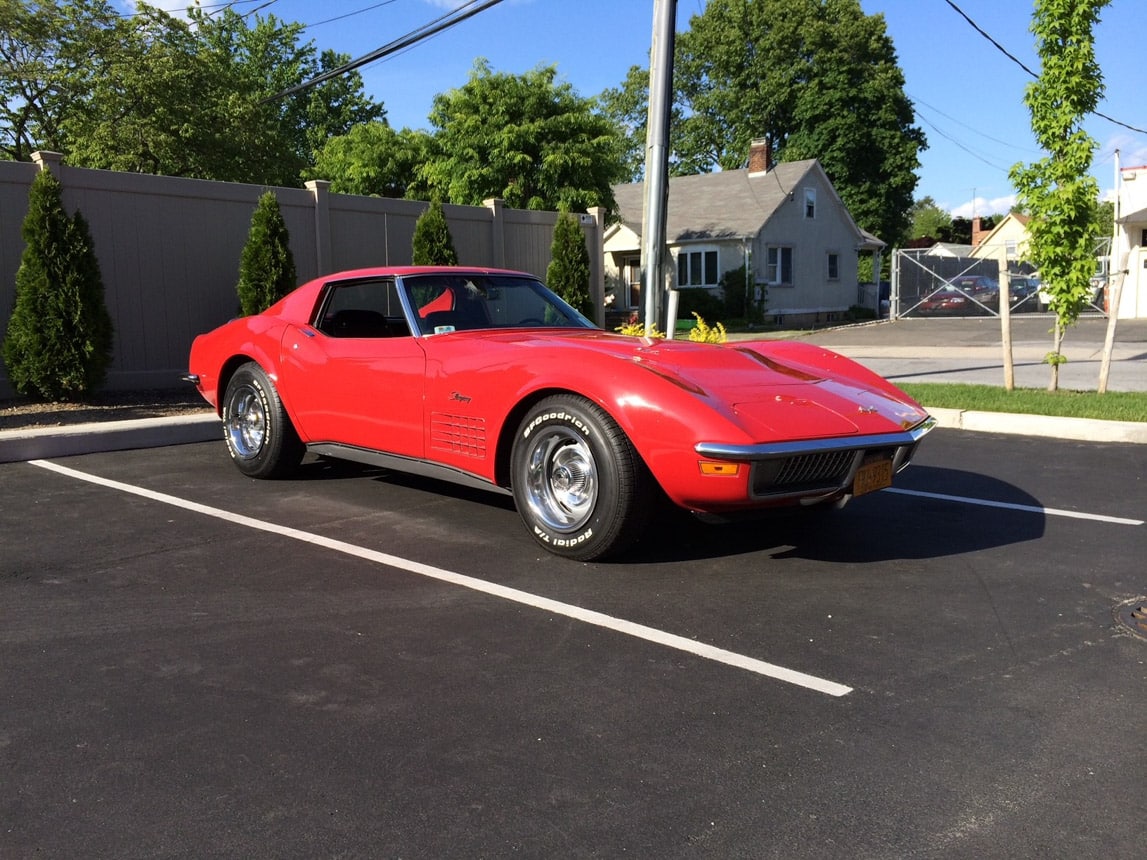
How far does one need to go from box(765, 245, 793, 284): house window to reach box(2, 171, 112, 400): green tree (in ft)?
86.8

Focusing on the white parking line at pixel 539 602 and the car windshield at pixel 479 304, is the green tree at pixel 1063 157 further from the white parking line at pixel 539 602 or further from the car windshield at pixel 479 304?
the white parking line at pixel 539 602

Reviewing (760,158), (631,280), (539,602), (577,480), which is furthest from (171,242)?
(760,158)

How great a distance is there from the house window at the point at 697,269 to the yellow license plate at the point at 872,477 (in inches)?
1161

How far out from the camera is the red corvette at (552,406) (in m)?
4.27

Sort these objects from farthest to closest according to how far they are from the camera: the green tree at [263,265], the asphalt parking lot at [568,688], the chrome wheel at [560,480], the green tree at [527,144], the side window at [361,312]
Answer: the green tree at [527,144] < the green tree at [263,265] < the side window at [361,312] < the chrome wheel at [560,480] < the asphalt parking lot at [568,688]

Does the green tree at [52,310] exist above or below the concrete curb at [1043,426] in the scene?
above

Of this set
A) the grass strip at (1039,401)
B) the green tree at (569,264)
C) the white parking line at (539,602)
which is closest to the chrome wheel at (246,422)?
the white parking line at (539,602)

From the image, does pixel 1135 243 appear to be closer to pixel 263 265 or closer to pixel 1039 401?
pixel 1039 401

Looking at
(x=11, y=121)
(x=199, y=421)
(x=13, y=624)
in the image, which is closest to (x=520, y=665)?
(x=13, y=624)

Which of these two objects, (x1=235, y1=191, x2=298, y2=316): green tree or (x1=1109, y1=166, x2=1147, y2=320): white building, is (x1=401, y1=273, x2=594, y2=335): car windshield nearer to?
(x1=235, y1=191, x2=298, y2=316): green tree

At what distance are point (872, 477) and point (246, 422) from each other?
426 cm

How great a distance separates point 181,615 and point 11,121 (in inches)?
1320

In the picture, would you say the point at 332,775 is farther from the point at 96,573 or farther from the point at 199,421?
the point at 199,421

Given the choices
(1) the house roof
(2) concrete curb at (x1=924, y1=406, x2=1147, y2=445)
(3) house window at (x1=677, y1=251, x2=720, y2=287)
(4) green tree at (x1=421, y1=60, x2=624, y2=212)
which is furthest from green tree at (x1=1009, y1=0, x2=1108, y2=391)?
(3) house window at (x1=677, y1=251, x2=720, y2=287)
